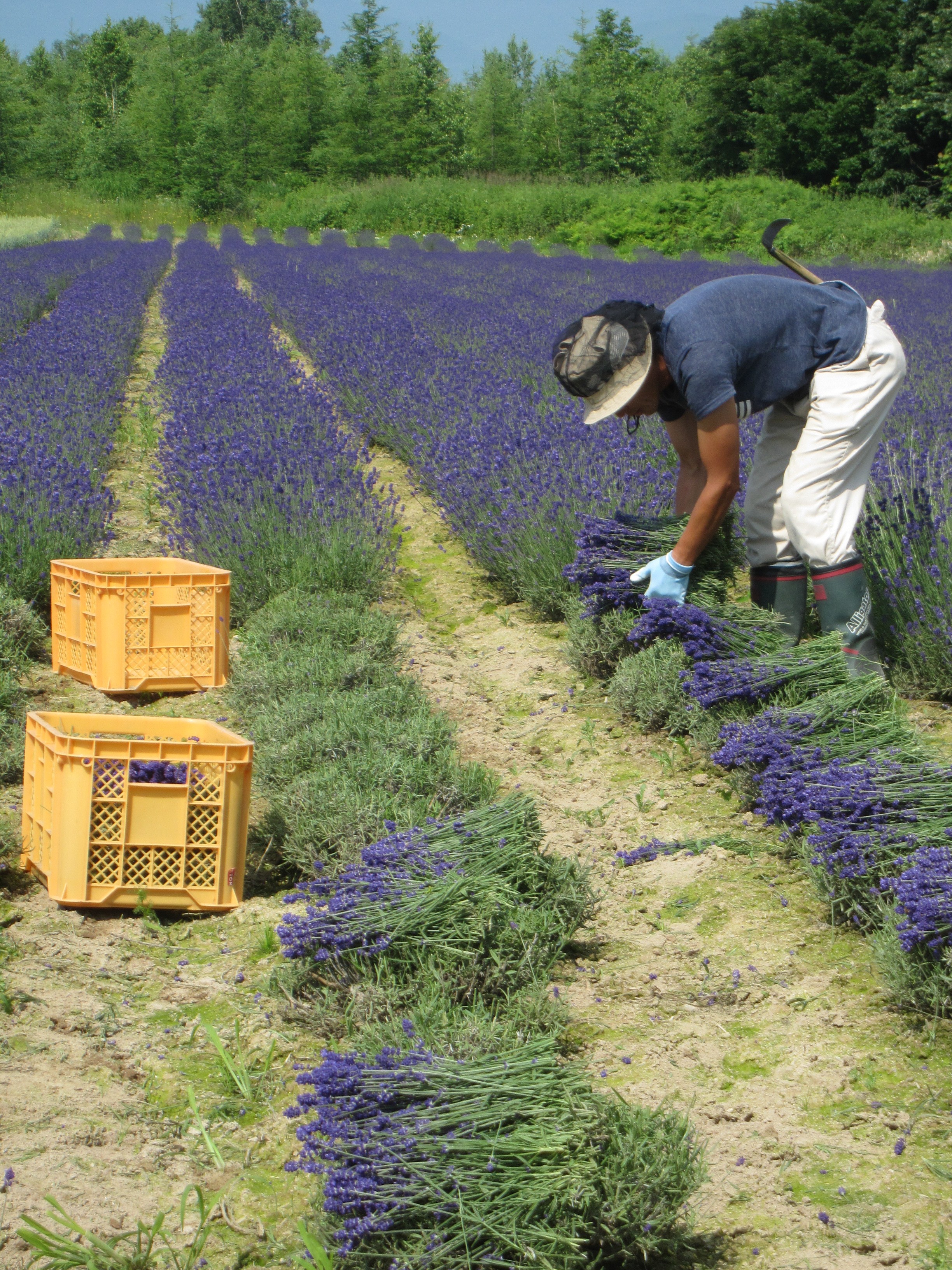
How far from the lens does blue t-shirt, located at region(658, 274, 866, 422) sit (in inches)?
110

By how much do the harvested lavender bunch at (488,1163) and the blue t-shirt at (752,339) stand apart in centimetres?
181

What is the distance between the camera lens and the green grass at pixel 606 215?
2297cm

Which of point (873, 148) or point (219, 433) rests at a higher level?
point (873, 148)

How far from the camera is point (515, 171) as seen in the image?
4212cm

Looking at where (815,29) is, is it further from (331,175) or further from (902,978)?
(902,978)

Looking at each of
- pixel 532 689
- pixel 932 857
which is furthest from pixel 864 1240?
pixel 532 689

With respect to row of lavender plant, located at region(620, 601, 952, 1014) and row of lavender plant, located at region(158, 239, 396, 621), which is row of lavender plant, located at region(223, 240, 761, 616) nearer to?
row of lavender plant, located at region(158, 239, 396, 621)

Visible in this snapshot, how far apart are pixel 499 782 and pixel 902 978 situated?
120 cm

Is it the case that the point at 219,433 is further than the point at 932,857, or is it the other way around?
the point at 219,433

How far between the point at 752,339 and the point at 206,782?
182cm

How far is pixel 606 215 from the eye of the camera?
27453 mm

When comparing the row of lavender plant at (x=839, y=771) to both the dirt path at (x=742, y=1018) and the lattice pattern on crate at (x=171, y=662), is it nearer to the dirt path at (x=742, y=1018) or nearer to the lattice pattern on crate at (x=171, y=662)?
the dirt path at (x=742, y=1018)

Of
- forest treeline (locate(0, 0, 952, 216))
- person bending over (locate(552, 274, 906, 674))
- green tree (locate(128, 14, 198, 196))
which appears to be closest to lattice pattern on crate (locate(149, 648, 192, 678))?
person bending over (locate(552, 274, 906, 674))

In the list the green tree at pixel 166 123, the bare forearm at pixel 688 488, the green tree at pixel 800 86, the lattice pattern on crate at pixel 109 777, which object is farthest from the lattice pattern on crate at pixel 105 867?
the green tree at pixel 166 123
